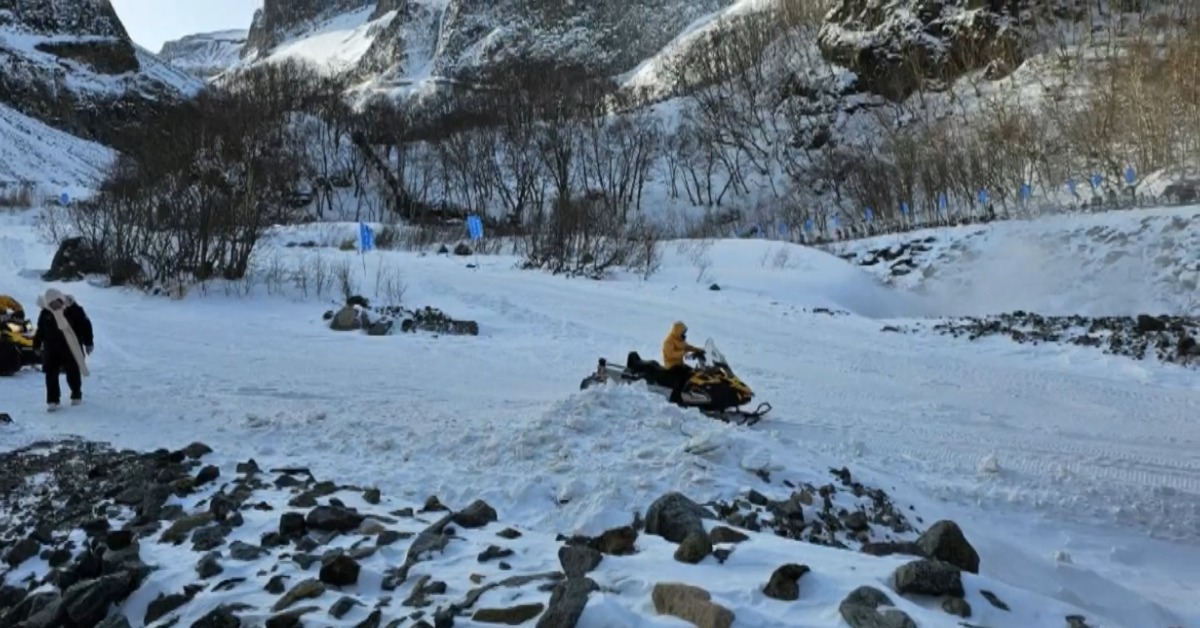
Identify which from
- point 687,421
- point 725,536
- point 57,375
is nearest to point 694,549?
point 725,536

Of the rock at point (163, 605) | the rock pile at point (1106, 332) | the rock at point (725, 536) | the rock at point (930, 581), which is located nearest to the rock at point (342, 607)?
the rock at point (163, 605)

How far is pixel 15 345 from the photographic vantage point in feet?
38.8

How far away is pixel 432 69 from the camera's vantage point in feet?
349

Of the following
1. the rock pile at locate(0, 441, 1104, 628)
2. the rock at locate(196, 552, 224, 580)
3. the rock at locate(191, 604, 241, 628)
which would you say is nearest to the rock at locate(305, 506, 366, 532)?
the rock pile at locate(0, 441, 1104, 628)

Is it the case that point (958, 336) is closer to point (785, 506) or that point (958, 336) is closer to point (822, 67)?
point (785, 506)

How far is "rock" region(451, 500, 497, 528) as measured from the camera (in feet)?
17.6

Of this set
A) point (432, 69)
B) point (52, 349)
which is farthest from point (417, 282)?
point (432, 69)

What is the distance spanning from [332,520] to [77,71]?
94477mm

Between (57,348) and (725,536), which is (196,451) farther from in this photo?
(725,536)

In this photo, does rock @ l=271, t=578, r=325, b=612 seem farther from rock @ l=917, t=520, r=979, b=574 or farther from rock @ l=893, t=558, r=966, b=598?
rock @ l=917, t=520, r=979, b=574

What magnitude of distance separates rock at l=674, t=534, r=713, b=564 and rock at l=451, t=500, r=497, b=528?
1.59 metres

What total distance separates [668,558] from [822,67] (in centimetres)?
6660

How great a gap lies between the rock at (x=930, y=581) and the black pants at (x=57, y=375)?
9.85 m

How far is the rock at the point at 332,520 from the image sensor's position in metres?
5.28
